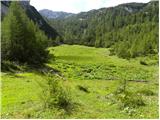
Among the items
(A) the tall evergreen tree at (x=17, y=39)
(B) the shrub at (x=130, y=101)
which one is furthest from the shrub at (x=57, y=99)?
(A) the tall evergreen tree at (x=17, y=39)

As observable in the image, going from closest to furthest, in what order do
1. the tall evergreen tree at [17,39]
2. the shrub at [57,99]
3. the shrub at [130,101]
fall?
the shrub at [57,99] → the shrub at [130,101] → the tall evergreen tree at [17,39]

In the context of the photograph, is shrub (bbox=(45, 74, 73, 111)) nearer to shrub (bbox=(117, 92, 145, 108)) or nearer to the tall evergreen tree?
shrub (bbox=(117, 92, 145, 108))

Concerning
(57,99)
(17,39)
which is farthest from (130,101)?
(17,39)

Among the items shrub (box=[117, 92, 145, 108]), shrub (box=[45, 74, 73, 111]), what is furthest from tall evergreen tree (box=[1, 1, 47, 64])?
shrub (box=[117, 92, 145, 108])

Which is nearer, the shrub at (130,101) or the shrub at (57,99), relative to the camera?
the shrub at (57,99)

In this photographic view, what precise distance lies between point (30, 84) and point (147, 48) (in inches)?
4940

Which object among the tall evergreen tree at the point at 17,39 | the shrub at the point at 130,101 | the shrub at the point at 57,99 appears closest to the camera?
the shrub at the point at 57,99

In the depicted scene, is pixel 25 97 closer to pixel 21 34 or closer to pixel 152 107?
pixel 152 107

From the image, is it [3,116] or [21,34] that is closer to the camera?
[3,116]

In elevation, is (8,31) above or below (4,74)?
above

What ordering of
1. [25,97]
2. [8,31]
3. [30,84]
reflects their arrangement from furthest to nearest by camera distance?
[8,31] < [30,84] < [25,97]

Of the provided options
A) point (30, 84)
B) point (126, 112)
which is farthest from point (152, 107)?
point (30, 84)

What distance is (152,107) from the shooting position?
31438 mm

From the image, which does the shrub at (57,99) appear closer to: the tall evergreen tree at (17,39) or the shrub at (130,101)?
the shrub at (130,101)
